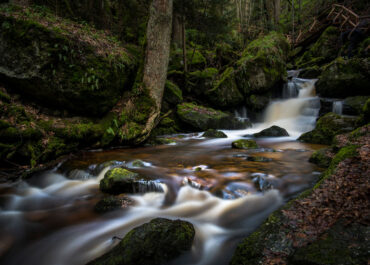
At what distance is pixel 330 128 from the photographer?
6.73m

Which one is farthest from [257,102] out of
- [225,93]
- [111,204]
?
[111,204]

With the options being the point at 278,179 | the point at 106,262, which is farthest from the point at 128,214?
the point at 278,179

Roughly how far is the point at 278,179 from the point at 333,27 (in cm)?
1755

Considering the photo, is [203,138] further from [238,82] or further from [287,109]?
[287,109]

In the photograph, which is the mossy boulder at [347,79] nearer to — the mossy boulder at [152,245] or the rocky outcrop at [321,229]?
the rocky outcrop at [321,229]

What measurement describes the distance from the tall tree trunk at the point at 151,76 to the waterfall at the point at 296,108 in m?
6.66

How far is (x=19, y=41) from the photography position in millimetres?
5078

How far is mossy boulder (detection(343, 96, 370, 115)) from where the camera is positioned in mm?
8680

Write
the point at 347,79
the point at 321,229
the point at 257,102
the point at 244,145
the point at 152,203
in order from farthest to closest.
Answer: the point at 257,102 → the point at 347,79 → the point at 244,145 → the point at 152,203 → the point at 321,229

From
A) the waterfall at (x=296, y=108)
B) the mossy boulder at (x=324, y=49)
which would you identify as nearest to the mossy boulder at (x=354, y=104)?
the waterfall at (x=296, y=108)

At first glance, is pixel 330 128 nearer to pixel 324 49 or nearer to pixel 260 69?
pixel 260 69

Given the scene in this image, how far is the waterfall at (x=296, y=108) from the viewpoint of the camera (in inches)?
408

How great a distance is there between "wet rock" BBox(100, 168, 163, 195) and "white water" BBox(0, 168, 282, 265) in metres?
0.14

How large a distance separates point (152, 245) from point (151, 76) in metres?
6.18
